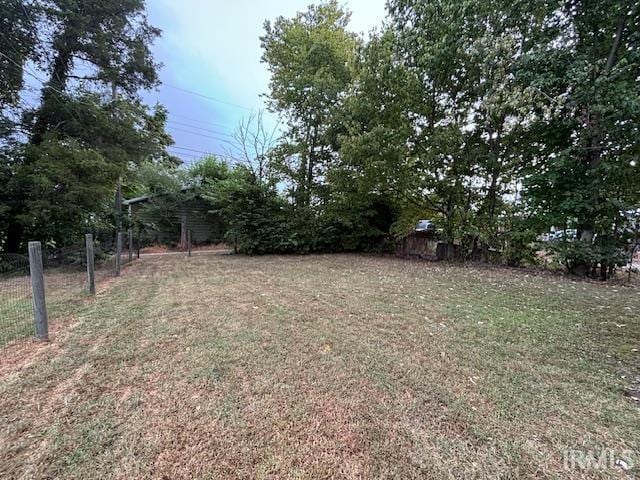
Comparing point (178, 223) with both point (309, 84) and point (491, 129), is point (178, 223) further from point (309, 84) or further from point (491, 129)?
point (491, 129)

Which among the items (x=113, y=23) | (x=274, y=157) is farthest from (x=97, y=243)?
(x=274, y=157)

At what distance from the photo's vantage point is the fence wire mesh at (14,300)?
296cm

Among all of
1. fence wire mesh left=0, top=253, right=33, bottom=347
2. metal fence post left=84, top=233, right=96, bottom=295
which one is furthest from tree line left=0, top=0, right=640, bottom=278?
metal fence post left=84, top=233, right=96, bottom=295

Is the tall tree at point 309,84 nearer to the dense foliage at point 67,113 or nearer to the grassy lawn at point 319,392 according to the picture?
the dense foliage at point 67,113

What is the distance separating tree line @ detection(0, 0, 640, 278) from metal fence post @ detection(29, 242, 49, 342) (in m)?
4.65

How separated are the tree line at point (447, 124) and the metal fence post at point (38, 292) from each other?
4.65 meters

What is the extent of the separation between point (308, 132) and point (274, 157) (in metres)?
2.00

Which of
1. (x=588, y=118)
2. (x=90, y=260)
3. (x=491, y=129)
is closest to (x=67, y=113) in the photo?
(x=90, y=260)

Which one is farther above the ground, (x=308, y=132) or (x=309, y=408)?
(x=308, y=132)

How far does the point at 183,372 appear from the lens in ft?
7.23

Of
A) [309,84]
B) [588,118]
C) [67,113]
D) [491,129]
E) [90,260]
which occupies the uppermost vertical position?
[309,84]

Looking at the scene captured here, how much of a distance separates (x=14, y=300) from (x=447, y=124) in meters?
10.1

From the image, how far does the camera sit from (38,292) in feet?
8.95

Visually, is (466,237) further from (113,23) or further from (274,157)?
(113,23)
